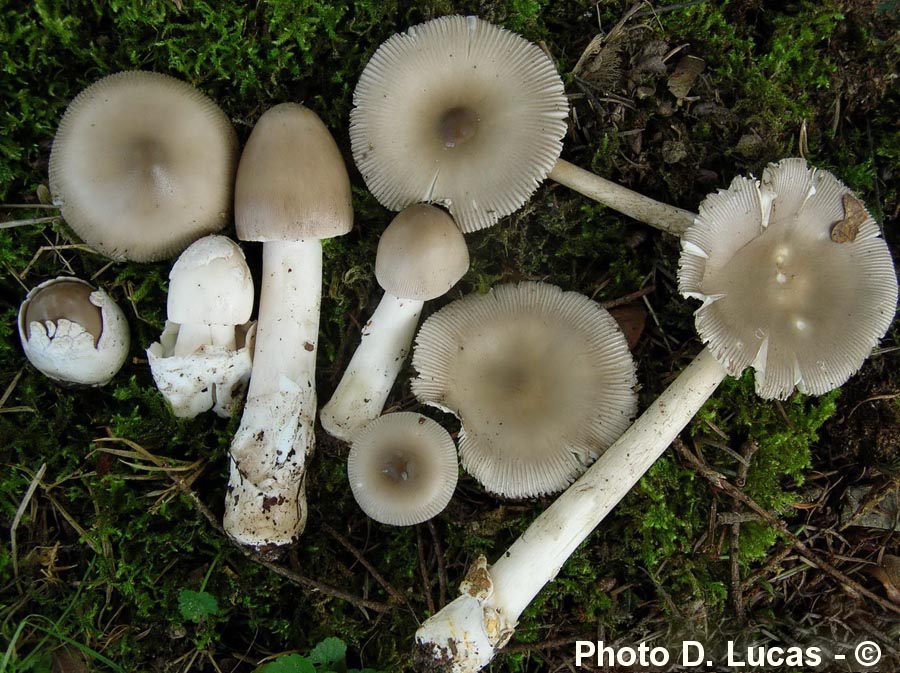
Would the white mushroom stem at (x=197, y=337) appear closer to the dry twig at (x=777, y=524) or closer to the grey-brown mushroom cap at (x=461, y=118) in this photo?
the grey-brown mushroom cap at (x=461, y=118)

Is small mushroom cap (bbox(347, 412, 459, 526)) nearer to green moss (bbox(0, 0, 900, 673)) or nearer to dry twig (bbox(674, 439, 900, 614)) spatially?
green moss (bbox(0, 0, 900, 673))

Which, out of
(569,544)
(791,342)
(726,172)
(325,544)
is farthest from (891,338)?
(325,544)

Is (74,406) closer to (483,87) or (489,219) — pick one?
(489,219)

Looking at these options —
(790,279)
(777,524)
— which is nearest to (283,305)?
(790,279)

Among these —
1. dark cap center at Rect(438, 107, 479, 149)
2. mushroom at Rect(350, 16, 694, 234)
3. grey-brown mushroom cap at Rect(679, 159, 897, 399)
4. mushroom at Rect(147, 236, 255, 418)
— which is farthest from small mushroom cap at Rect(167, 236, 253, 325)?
grey-brown mushroom cap at Rect(679, 159, 897, 399)

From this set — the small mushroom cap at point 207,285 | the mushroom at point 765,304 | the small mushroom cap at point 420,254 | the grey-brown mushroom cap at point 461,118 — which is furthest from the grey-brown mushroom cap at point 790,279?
the small mushroom cap at point 207,285

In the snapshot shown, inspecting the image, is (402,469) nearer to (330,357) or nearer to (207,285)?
(330,357)

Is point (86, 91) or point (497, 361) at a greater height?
point (86, 91)
